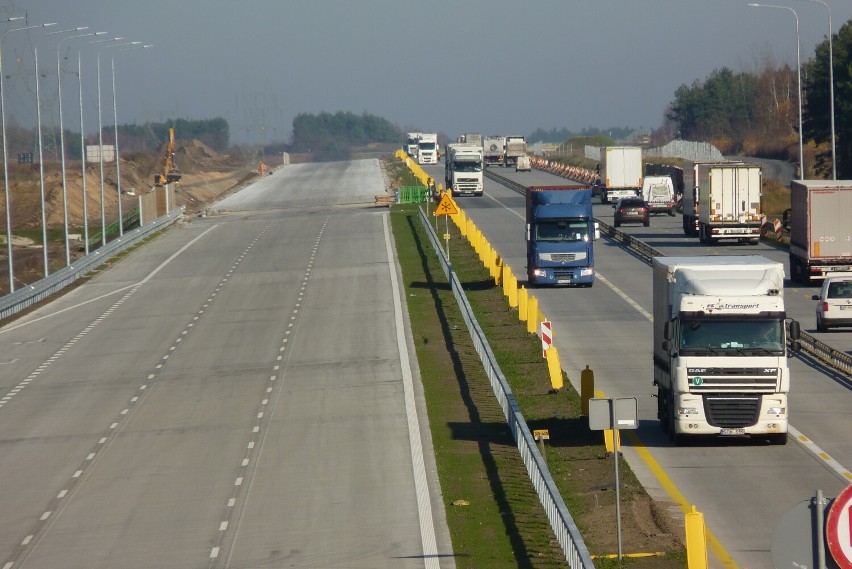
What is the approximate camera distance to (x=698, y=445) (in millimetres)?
23984

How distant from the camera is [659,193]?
81.0 metres

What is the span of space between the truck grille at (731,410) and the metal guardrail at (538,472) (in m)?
3.00

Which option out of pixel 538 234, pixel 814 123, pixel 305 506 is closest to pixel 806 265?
pixel 538 234

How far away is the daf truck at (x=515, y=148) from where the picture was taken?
138m

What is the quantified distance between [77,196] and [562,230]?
258 feet

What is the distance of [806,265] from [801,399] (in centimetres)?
2032

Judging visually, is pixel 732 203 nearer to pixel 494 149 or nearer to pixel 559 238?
pixel 559 238

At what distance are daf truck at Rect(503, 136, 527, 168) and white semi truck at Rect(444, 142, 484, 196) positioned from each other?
1586 inches

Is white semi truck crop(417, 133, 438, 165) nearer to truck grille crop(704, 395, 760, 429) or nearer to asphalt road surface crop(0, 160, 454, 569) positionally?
asphalt road surface crop(0, 160, 454, 569)

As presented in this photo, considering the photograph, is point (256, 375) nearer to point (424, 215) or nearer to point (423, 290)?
point (423, 290)

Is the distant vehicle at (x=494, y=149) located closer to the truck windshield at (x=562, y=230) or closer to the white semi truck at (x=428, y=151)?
the white semi truck at (x=428, y=151)

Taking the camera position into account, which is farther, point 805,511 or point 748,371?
point 748,371

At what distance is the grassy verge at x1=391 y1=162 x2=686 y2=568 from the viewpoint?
18.0 m

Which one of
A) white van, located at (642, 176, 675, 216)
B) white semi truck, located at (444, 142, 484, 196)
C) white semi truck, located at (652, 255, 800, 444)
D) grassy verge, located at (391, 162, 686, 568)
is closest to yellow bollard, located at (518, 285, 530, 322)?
grassy verge, located at (391, 162, 686, 568)
